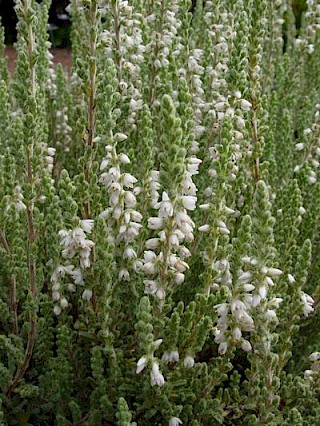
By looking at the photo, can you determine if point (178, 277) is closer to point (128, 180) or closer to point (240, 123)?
point (128, 180)

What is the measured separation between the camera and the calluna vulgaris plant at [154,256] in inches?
71.1

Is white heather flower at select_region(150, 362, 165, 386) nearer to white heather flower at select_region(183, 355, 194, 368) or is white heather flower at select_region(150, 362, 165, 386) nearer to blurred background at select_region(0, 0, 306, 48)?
white heather flower at select_region(183, 355, 194, 368)

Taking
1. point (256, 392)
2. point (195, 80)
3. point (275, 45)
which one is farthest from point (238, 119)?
point (275, 45)

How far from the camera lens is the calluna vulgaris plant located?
1805mm

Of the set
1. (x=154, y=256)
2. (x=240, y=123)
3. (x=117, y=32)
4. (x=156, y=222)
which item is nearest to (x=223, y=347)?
(x=154, y=256)

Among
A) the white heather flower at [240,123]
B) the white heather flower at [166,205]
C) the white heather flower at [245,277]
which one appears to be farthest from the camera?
the white heather flower at [240,123]

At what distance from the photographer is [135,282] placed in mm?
2189

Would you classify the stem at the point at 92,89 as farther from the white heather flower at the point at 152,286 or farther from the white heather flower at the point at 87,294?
the white heather flower at the point at 152,286

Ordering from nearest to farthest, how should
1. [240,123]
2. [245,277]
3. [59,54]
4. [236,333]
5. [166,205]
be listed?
1. [166,205]
2. [245,277]
3. [236,333]
4. [240,123]
5. [59,54]

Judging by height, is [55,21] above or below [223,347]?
below

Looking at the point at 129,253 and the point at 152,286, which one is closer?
the point at 152,286

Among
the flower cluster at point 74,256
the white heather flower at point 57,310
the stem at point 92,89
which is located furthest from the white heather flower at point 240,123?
the white heather flower at point 57,310

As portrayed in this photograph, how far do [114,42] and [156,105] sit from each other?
1.08 feet

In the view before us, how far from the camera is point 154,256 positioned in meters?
1.79
